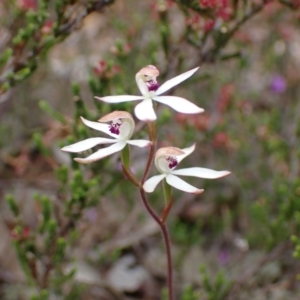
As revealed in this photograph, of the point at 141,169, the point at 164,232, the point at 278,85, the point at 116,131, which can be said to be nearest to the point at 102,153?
the point at 116,131

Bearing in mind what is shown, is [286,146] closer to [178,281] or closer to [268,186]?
[268,186]

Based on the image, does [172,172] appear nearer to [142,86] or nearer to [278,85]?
[142,86]

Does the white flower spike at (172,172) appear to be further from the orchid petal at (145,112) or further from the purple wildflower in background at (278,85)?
the purple wildflower in background at (278,85)

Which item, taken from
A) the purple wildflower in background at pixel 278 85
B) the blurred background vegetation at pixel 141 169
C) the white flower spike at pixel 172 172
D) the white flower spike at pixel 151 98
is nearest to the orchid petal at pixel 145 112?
the white flower spike at pixel 151 98

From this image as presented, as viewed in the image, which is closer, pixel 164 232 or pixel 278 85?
pixel 164 232

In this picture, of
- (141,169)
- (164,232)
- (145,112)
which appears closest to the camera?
(145,112)
